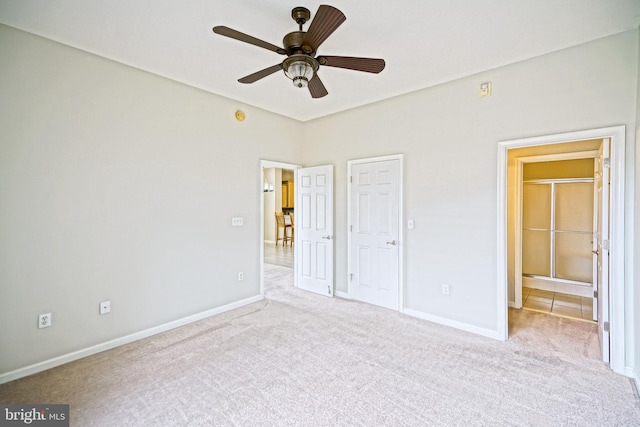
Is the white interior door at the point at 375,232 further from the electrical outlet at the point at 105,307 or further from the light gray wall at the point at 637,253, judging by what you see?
the electrical outlet at the point at 105,307

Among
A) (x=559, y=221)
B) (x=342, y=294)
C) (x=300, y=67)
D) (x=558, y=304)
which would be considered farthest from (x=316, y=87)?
(x=559, y=221)

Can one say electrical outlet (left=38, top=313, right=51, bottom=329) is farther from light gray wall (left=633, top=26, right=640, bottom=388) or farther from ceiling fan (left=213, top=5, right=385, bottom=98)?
light gray wall (left=633, top=26, right=640, bottom=388)

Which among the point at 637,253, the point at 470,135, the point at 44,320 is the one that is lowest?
the point at 44,320

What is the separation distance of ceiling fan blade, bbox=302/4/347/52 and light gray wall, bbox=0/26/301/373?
212cm

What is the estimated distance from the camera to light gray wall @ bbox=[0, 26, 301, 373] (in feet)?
7.80

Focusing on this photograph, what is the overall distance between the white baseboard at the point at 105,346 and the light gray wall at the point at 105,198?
1.8 inches

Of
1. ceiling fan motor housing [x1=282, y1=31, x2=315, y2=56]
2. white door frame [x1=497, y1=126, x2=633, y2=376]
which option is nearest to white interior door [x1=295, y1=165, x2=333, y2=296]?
ceiling fan motor housing [x1=282, y1=31, x2=315, y2=56]

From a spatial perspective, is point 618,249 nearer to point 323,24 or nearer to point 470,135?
point 470,135

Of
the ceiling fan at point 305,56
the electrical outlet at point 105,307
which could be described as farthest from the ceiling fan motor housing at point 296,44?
the electrical outlet at point 105,307

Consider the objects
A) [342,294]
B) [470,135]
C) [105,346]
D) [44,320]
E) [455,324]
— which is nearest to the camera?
[44,320]

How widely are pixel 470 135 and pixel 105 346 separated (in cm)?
434

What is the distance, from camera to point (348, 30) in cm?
240

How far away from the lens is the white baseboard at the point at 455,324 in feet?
10.1

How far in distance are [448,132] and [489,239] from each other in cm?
129
